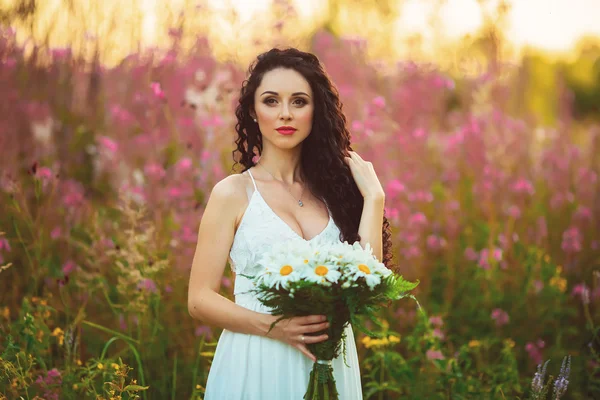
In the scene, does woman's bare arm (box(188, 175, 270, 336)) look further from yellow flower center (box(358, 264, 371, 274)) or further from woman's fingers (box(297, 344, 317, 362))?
yellow flower center (box(358, 264, 371, 274))

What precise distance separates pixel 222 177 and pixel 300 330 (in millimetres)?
2397

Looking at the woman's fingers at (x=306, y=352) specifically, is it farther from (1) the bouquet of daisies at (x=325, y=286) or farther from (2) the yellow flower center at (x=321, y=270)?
(2) the yellow flower center at (x=321, y=270)

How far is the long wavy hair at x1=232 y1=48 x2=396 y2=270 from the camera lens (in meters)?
2.94

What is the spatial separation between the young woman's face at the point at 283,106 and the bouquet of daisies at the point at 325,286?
60 centimetres

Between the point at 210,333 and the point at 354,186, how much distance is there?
1.29 meters

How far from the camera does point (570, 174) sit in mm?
6305

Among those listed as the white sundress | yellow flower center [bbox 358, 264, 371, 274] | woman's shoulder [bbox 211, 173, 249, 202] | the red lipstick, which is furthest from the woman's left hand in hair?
yellow flower center [bbox 358, 264, 371, 274]

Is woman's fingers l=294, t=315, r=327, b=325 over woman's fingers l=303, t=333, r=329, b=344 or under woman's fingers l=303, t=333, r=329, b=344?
over

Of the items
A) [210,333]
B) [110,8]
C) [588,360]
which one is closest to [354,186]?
[210,333]

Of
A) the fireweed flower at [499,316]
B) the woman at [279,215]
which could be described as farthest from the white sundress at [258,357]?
the fireweed flower at [499,316]

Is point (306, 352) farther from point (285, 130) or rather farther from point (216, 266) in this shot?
point (285, 130)

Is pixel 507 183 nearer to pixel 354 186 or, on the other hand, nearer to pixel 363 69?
pixel 363 69

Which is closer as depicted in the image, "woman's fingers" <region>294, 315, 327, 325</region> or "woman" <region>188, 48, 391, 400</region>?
"woman's fingers" <region>294, 315, 327, 325</region>

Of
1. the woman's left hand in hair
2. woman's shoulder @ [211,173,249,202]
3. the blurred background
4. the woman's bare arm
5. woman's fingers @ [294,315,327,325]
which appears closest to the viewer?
woman's fingers @ [294,315,327,325]
